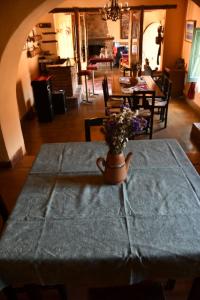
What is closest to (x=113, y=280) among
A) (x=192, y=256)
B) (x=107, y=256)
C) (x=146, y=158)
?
(x=107, y=256)

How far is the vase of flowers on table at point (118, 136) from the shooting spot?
1.45 m

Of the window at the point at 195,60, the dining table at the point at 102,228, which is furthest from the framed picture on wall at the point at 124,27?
the dining table at the point at 102,228

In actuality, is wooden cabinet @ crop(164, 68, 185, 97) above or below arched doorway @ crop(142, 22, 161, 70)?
below

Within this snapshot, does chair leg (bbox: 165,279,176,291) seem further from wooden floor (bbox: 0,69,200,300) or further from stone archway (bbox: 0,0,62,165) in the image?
stone archway (bbox: 0,0,62,165)

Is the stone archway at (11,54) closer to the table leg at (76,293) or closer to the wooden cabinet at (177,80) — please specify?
the table leg at (76,293)

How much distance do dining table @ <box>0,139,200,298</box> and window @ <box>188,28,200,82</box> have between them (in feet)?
14.1

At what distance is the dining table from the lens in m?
1.14

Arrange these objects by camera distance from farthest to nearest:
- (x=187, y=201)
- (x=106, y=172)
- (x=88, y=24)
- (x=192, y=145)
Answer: (x=88, y=24) < (x=192, y=145) < (x=106, y=172) < (x=187, y=201)

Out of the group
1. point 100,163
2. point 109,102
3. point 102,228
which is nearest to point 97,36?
point 109,102

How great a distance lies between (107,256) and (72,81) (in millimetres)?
5454

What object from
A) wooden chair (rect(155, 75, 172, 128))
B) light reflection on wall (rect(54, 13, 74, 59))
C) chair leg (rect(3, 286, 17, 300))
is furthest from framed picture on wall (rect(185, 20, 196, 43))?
chair leg (rect(3, 286, 17, 300))

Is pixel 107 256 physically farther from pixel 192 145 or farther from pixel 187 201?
pixel 192 145

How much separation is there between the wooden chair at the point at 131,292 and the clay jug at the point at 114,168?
0.60 metres

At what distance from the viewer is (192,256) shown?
1135 mm
